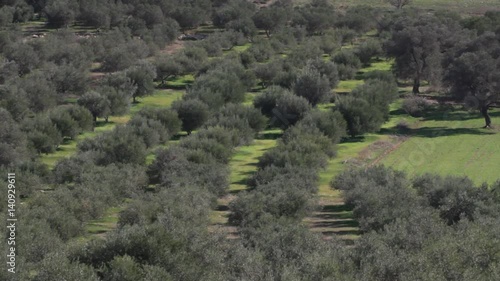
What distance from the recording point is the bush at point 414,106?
83.9m

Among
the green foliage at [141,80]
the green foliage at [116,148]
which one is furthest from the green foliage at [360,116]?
the green foliage at [141,80]

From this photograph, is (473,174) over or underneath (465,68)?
underneath

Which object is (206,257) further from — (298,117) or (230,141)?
(298,117)

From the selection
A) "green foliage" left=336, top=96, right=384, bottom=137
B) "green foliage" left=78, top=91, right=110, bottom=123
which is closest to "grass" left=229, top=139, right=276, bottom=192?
"green foliage" left=336, top=96, right=384, bottom=137

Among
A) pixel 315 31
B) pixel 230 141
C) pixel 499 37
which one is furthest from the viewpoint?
pixel 315 31

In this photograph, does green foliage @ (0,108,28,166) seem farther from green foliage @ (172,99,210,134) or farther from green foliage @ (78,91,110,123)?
green foliage @ (172,99,210,134)

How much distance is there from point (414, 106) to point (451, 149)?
15183mm

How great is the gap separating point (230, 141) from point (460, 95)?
96.6 feet

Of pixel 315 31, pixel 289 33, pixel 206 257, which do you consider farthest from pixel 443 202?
pixel 315 31

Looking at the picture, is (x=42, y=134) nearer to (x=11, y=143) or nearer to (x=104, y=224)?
(x=11, y=143)

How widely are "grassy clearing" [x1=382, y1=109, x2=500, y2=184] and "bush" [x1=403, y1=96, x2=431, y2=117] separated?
151 cm

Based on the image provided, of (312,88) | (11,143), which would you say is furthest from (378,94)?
(11,143)

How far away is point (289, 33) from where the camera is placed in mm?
130250

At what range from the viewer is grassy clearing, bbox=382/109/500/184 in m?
63.1
